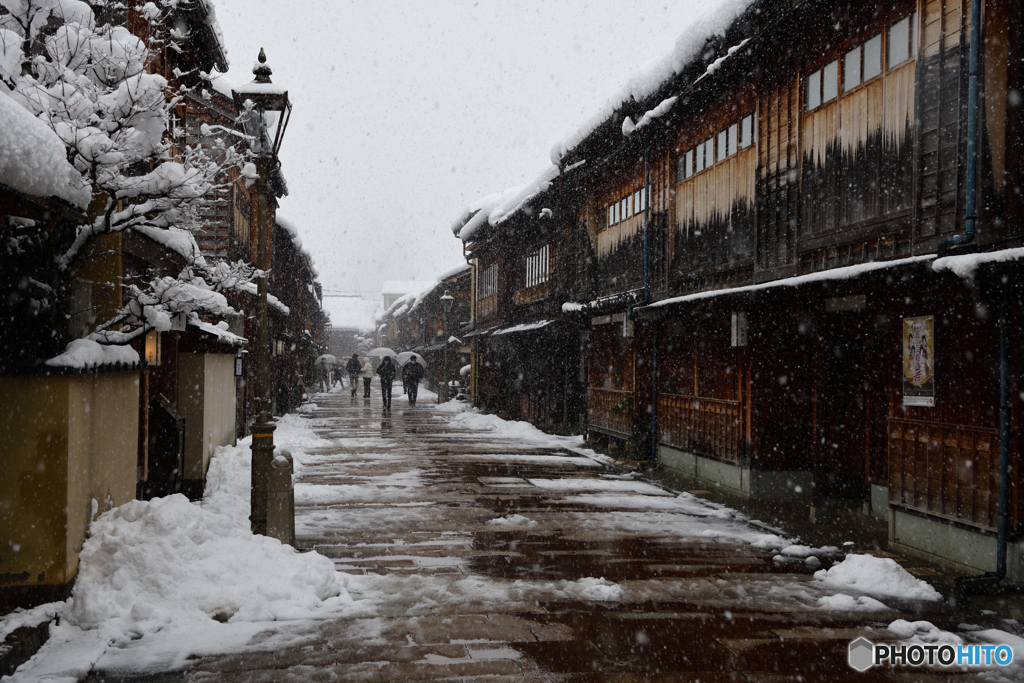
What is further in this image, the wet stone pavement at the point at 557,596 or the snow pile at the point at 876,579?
the snow pile at the point at 876,579

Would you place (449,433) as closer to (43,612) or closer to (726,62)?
(726,62)

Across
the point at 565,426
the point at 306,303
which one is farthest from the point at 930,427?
the point at 306,303

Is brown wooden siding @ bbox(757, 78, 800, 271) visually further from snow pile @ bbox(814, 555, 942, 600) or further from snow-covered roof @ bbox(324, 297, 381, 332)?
snow-covered roof @ bbox(324, 297, 381, 332)

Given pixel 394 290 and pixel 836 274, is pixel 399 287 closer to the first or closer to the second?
pixel 394 290

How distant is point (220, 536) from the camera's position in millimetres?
7480

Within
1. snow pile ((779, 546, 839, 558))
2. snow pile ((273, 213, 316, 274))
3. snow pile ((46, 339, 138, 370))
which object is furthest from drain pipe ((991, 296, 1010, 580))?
snow pile ((273, 213, 316, 274))

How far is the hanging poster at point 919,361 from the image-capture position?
8.43 metres

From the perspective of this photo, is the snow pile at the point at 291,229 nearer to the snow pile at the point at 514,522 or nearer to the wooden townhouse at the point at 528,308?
the wooden townhouse at the point at 528,308

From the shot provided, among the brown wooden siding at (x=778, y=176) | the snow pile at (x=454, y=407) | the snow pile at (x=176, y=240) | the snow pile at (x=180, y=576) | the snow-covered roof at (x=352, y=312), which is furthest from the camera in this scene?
the snow-covered roof at (x=352, y=312)

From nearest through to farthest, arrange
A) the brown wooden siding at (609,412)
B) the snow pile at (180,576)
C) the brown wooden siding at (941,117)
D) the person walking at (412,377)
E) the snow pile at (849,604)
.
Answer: the snow pile at (180,576) → the snow pile at (849,604) → the brown wooden siding at (941,117) → the brown wooden siding at (609,412) → the person walking at (412,377)

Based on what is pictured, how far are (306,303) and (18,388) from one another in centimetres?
4264

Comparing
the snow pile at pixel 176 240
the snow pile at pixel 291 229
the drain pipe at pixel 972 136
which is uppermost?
the snow pile at pixel 291 229

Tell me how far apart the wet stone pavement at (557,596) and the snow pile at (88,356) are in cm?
273

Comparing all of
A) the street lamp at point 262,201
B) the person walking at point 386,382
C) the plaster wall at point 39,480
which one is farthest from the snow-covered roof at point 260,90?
the person walking at point 386,382
